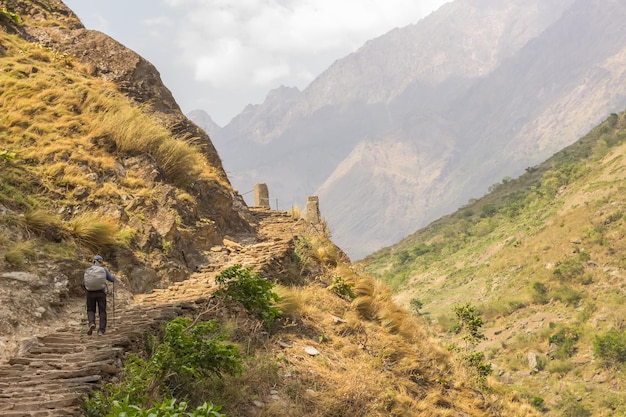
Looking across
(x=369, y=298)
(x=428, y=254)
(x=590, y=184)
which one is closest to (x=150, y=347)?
(x=369, y=298)

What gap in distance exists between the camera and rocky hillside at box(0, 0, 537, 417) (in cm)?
618

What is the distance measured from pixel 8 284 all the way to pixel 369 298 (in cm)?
719

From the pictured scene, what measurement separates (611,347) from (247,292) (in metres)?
28.8

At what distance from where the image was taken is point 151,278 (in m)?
9.54

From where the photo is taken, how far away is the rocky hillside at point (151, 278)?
6176 millimetres

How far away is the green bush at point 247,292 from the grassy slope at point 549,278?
9.42 metres

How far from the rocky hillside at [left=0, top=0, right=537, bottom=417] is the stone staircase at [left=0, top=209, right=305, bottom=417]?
0.08 ft

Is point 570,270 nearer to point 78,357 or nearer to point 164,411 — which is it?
point 78,357

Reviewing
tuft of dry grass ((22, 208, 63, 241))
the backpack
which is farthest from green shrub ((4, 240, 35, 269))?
the backpack

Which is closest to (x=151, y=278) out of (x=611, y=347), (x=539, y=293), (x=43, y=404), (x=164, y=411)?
(x=43, y=404)

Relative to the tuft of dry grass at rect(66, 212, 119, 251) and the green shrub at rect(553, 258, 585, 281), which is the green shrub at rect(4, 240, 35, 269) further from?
the green shrub at rect(553, 258, 585, 281)

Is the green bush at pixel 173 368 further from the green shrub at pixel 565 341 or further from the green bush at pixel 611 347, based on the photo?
the green shrub at pixel 565 341

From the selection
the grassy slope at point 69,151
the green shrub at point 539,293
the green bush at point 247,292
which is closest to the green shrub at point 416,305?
the green shrub at point 539,293

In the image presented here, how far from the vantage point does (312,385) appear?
761cm
